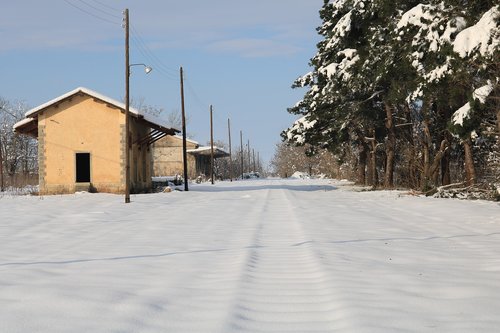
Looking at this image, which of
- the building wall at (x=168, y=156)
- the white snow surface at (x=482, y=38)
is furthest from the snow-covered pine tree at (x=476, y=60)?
the building wall at (x=168, y=156)

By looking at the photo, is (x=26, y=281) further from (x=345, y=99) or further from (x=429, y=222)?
(x=345, y=99)

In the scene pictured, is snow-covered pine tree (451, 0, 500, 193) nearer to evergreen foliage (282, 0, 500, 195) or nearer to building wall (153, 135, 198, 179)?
evergreen foliage (282, 0, 500, 195)

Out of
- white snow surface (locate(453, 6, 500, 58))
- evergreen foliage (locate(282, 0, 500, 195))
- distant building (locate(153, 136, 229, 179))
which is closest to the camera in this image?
white snow surface (locate(453, 6, 500, 58))

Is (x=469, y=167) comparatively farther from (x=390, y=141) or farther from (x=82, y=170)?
(x=82, y=170)

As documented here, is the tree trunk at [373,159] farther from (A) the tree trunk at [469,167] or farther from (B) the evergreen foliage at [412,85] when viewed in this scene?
(A) the tree trunk at [469,167]

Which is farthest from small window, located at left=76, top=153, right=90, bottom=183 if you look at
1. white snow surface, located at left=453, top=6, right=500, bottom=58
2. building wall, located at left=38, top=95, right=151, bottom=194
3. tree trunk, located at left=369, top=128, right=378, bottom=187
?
white snow surface, located at left=453, top=6, right=500, bottom=58

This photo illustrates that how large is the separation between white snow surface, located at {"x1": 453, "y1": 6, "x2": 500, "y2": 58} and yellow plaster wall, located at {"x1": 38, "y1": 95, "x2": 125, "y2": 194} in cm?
2045

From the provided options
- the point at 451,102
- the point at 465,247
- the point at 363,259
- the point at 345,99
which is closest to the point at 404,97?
the point at 451,102

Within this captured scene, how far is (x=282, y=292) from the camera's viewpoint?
6.13m

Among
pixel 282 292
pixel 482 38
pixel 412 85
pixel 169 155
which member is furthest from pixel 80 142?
pixel 169 155

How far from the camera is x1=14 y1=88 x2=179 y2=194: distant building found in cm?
2967

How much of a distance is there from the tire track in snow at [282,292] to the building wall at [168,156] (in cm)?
5464

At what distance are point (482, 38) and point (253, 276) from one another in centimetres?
829

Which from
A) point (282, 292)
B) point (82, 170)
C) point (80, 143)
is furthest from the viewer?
point (82, 170)
